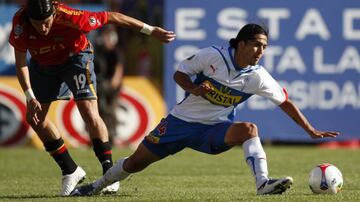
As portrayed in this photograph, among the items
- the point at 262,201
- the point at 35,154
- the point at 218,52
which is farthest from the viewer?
the point at 35,154

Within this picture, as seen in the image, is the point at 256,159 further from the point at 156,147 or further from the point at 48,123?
the point at 48,123

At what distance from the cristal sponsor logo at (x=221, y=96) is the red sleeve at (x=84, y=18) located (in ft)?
4.43

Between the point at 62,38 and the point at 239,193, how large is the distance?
2280 mm

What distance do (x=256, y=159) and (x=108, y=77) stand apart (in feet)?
30.6

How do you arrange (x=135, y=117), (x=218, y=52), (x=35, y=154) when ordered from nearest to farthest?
(x=218, y=52), (x=35, y=154), (x=135, y=117)

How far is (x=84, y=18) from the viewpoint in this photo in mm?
9102

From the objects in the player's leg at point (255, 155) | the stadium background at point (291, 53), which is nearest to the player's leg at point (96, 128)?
the player's leg at point (255, 155)

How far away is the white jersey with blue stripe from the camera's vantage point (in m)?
8.49

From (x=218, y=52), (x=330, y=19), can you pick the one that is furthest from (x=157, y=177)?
(x=330, y=19)

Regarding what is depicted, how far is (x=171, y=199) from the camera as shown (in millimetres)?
8375

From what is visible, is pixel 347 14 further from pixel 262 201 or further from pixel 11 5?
pixel 262 201

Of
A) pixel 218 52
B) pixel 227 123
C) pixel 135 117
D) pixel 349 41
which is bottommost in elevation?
pixel 135 117

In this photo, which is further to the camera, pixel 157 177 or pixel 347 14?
pixel 347 14

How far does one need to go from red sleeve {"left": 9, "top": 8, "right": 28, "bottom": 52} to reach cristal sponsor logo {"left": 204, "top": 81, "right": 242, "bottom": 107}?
1.83 metres
